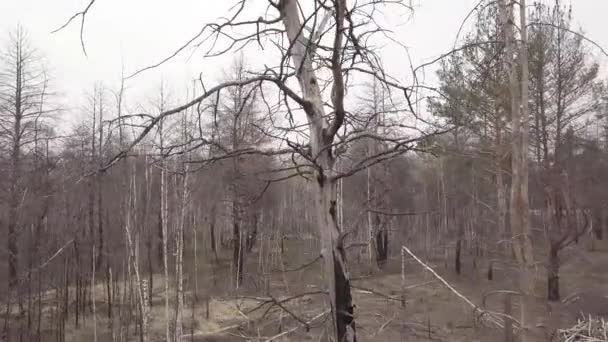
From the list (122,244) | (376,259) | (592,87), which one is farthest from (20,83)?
(592,87)

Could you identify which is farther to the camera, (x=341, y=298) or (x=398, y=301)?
(x=398, y=301)

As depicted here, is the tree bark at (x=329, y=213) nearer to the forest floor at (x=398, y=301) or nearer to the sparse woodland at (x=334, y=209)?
the sparse woodland at (x=334, y=209)

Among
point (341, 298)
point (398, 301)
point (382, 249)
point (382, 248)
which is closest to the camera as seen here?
point (341, 298)

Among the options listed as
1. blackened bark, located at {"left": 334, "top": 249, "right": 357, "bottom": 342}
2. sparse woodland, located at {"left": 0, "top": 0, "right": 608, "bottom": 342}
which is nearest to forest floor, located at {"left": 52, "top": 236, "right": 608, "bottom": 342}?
sparse woodland, located at {"left": 0, "top": 0, "right": 608, "bottom": 342}

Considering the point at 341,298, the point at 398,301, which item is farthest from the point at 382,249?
the point at 341,298

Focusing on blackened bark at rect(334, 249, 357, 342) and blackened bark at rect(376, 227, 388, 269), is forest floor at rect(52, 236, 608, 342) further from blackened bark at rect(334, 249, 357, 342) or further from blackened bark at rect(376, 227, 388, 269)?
blackened bark at rect(334, 249, 357, 342)

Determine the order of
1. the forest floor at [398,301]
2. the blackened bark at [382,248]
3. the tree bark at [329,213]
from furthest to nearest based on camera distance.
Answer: the blackened bark at [382,248] → the forest floor at [398,301] → the tree bark at [329,213]

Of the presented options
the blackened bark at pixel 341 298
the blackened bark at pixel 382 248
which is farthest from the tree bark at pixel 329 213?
the blackened bark at pixel 382 248

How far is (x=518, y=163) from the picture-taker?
530 centimetres

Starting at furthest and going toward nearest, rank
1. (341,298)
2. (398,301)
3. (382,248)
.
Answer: (382,248) < (398,301) < (341,298)

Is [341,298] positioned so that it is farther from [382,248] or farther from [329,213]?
[382,248]

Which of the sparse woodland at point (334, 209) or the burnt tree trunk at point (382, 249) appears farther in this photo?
the burnt tree trunk at point (382, 249)

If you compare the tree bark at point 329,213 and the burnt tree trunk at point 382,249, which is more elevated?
the tree bark at point 329,213

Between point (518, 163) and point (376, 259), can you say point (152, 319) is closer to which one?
point (376, 259)
